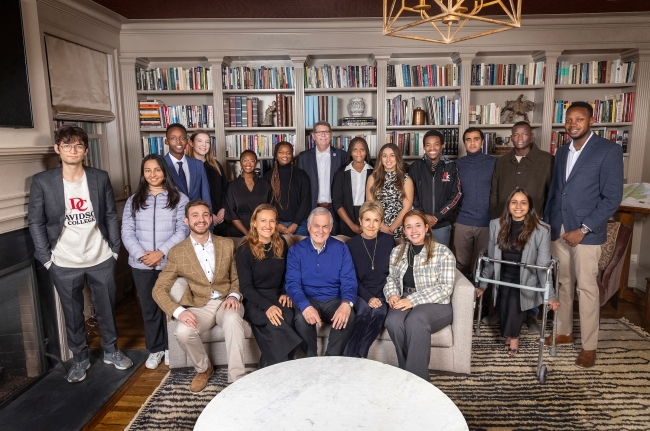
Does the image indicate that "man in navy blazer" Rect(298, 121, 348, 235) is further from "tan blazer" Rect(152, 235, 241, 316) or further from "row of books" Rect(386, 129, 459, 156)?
"tan blazer" Rect(152, 235, 241, 316)

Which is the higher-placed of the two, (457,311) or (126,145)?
(126,145)

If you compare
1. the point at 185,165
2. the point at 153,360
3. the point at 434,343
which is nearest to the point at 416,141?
the point at 185,165

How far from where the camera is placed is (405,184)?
3.57 metres

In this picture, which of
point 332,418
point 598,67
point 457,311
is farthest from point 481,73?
point 332,418

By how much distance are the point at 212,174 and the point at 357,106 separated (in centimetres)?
168

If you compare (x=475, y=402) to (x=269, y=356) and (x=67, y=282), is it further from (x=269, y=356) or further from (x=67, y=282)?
(x=67, y=282)

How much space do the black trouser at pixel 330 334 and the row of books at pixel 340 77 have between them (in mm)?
2572

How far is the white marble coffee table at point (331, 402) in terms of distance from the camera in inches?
65.5

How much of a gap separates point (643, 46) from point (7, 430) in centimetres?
575

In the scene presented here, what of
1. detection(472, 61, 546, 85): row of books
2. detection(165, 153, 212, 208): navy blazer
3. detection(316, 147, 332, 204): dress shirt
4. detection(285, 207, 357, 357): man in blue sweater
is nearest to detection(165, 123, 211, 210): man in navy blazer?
detection(165, 153, 212, 208): navy blazer

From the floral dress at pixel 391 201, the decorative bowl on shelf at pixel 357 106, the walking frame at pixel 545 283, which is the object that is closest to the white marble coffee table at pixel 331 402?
the walking frame at pixel 545 283

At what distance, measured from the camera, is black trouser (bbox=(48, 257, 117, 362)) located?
2.81 m

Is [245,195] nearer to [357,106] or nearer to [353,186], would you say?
[353,186]

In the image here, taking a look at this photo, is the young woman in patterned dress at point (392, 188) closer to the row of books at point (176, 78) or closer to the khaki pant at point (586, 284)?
the khaki pant at point (586, 284)
